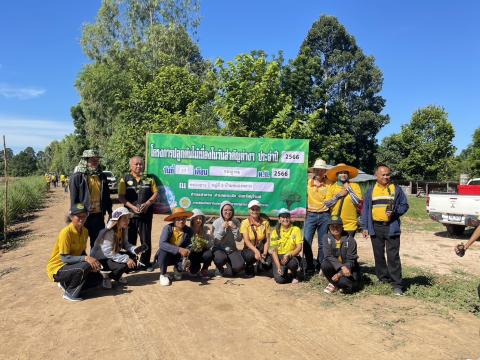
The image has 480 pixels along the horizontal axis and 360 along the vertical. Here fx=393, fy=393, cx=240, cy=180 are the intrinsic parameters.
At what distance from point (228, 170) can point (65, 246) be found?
10.8 ft

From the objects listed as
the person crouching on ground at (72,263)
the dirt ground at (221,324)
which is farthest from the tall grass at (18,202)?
the dirt ground at (221,324)

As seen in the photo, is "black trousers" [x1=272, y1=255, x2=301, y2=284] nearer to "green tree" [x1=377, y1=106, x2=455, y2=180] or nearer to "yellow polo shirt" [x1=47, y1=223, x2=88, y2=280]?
"yellow polo shirt" [x1=47, y1=223, x2=88, y2=280]

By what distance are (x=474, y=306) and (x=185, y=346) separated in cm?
369

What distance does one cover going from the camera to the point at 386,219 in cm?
552

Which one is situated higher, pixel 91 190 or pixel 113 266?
pixel 91 190

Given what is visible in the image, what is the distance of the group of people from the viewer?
5.33m

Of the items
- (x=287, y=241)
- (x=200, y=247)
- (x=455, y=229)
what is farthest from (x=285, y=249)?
(x=455, y=229)

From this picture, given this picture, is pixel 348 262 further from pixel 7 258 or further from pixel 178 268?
pixel 7 258

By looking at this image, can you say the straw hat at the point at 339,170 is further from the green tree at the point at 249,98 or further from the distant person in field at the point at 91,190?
the green tree at the point at 249,98

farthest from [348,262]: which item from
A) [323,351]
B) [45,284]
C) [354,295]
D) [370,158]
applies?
[370,158]

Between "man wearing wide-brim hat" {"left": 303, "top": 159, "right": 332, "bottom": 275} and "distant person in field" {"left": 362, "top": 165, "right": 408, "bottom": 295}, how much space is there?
73cm

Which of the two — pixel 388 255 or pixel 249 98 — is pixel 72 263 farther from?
pixel 249 98

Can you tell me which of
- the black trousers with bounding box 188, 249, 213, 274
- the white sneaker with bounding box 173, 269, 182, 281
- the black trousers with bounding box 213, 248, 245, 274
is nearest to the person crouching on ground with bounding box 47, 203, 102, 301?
the white sneaker with bounding box 173, 269, 182, 281

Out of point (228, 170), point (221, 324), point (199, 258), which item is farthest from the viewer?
point (228, 170)
